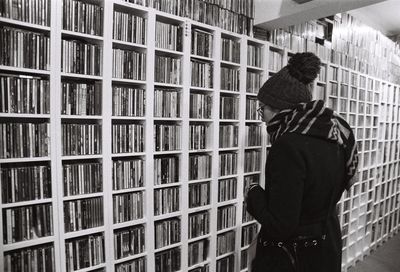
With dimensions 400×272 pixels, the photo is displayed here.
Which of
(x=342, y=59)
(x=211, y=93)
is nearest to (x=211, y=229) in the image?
(x=211, y=93)

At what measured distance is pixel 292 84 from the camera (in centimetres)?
119

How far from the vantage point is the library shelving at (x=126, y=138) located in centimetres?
141

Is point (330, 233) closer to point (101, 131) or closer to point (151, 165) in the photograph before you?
point (151, 165)

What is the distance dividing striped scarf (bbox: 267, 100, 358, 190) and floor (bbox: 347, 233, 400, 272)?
9.43ft

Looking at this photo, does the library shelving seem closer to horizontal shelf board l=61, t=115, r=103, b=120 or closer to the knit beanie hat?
horizontal shelf board l=61, t=115, r=103, b=120

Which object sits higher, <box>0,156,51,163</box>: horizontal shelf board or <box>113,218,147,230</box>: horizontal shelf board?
<box>0,156,51,163</box>: horizontal shelf board

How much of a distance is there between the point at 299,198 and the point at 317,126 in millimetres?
279

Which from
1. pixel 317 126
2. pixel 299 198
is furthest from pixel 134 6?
pixel 299 198

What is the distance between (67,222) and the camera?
1.55 meters

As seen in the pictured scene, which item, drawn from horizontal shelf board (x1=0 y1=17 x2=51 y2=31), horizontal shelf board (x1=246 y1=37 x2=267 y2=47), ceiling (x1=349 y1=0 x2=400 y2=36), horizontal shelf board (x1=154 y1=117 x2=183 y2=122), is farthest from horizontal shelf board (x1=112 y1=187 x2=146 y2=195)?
ceiling (x1=349 y1=0 x2=400 y2=36)

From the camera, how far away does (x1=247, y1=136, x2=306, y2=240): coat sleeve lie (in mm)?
1003

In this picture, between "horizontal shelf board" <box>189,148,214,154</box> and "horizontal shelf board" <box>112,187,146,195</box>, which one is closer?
"horizontal shelf board" <box>112,187,146,195</box>

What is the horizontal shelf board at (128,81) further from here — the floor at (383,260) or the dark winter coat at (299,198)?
the floor at (383,260)

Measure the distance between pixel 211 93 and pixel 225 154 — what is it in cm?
50
